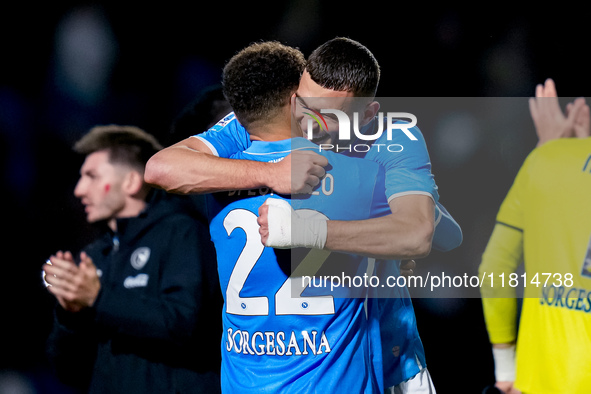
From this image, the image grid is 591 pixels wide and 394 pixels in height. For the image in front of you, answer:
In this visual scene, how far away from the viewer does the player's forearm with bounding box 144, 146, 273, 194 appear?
6.15 feet

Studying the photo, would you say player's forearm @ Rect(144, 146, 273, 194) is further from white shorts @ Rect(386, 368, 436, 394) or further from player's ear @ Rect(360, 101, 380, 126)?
white shorts @ Rect(386, 368, 436, 394)

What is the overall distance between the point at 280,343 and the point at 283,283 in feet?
0.60

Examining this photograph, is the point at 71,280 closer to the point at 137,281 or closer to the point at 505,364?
the point at 137,281

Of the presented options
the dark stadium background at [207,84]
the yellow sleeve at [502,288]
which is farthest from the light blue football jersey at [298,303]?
the dark stadium background at [207,84]

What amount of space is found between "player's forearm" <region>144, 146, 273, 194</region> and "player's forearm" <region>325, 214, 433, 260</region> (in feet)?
0.88

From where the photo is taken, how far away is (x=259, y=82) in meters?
2.00

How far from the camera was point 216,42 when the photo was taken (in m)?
3.51

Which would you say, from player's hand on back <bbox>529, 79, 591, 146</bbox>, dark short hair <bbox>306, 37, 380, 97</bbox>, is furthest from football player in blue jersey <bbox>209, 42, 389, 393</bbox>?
player's hand on back <bbox>529, 79, 591, 146</bbox>

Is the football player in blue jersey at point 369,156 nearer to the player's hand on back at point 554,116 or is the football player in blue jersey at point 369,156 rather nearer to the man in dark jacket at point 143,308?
the man in dark jacket at point 143,308

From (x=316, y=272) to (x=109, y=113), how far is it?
7.40 ft

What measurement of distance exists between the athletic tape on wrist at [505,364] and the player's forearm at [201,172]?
1327 millimetres

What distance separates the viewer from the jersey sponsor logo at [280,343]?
6.12 ft

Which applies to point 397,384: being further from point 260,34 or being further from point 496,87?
point 260,34

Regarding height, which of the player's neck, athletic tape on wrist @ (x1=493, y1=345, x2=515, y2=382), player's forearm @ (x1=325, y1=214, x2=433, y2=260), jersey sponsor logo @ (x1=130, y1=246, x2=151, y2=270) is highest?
the player's neck
